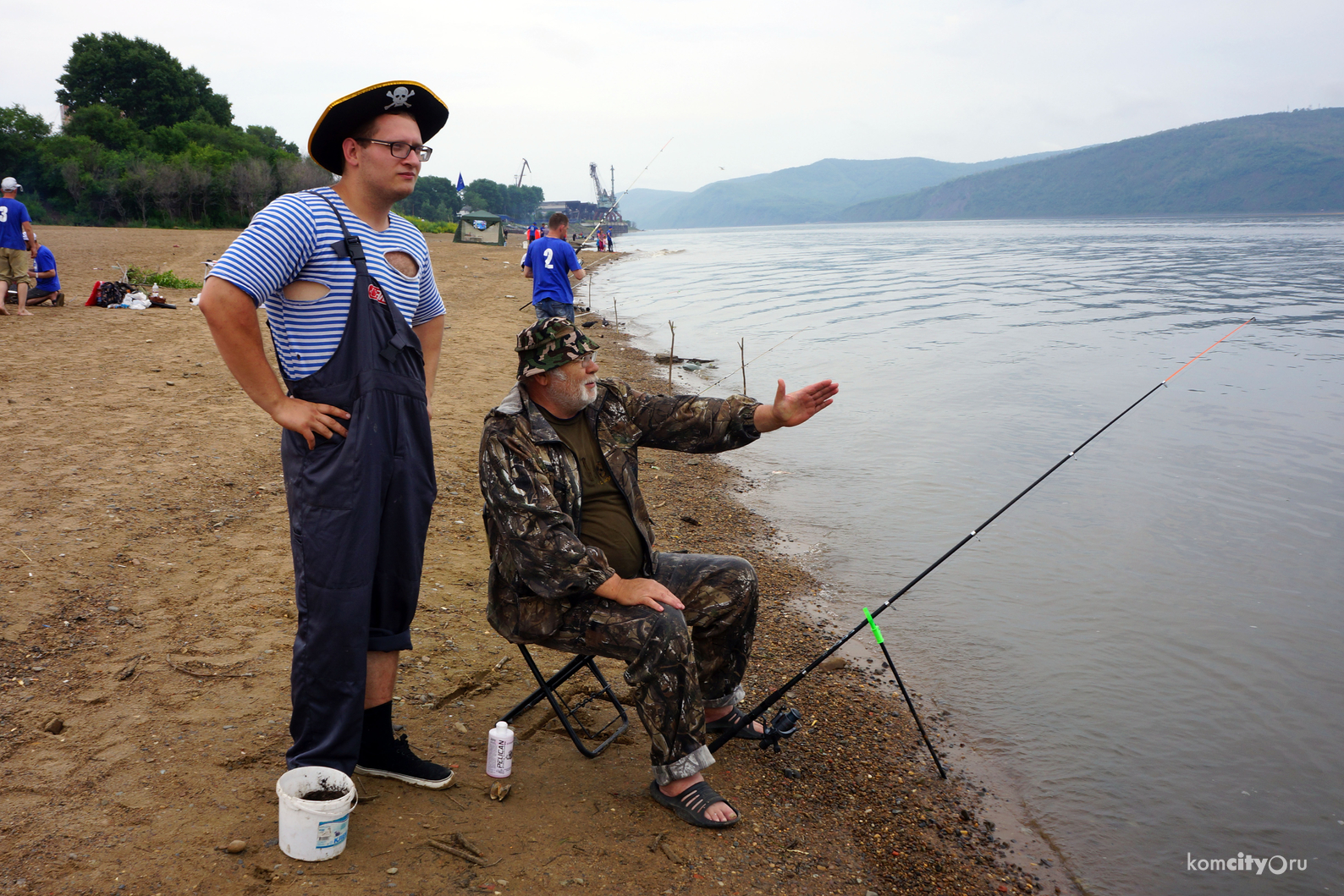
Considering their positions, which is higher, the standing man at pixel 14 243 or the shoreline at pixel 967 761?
the standing man at pixel 14 243

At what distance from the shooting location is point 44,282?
12836 mm

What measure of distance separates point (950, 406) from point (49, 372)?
10906 mm

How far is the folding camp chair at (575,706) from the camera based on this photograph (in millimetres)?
3338

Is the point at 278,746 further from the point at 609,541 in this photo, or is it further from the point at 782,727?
the point at 782,727

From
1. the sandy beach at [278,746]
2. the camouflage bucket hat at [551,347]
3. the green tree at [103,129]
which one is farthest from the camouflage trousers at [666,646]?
the green tree at [103,129]

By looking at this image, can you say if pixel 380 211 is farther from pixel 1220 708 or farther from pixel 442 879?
pixel 1220 708

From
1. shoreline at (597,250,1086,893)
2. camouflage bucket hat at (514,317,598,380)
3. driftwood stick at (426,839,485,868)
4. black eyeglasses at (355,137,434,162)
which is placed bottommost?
shoreline at (597,250,1086,893)

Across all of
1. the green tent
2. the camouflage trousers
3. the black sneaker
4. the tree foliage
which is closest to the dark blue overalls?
the black sneaker

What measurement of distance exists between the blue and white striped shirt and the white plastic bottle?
1458 mm

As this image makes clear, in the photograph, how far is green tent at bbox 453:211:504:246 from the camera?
5534cm

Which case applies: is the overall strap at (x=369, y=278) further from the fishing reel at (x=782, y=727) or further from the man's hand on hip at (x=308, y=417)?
the fishing reel at (x=782, y=727)

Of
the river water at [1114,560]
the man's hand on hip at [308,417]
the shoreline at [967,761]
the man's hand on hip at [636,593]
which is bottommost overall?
the river water at [1114,560]

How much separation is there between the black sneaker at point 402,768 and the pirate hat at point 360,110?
1917mm

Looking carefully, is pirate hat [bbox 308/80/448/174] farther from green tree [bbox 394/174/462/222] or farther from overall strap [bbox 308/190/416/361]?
green tree [bbox 394/174/462/222]
